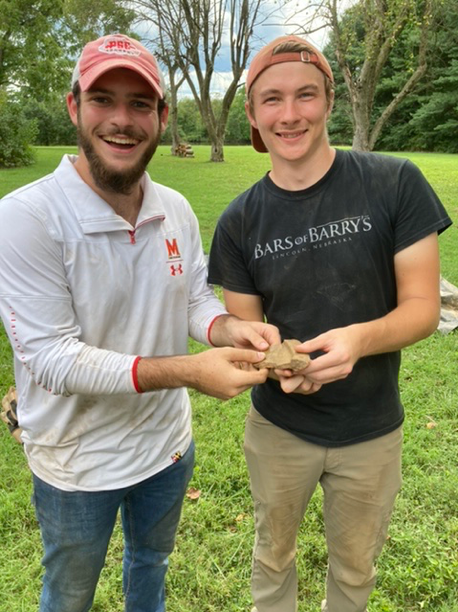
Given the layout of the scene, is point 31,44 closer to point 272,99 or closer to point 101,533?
point 272,99

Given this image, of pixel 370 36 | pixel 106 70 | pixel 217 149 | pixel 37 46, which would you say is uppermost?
pixel 37 46

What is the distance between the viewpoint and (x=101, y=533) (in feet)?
6.84

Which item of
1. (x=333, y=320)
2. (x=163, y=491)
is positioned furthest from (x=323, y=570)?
(x=333, y=320)

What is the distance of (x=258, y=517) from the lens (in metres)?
2.47

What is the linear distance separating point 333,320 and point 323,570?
169 cm

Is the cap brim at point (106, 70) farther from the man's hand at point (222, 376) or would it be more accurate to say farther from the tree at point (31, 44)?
the tree at point (31, 44)

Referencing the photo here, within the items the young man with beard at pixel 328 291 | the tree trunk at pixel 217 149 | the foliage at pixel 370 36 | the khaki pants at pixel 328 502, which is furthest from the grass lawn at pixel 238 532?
the tree trunk at pixel 217 149

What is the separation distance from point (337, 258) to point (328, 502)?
1095 millimetres

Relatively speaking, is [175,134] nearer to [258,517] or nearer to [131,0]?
[131,0]

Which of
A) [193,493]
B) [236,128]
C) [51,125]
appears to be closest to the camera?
[193,493]

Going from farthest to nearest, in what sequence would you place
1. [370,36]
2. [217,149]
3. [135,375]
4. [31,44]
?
1. [217,149]
2. [31,44]
3. [370,36]
4. [135,375]

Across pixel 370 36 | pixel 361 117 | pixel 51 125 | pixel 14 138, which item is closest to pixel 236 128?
pixel 51 125

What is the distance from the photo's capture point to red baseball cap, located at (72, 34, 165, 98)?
1882 mm

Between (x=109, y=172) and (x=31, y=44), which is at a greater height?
(x=31, y=44)
